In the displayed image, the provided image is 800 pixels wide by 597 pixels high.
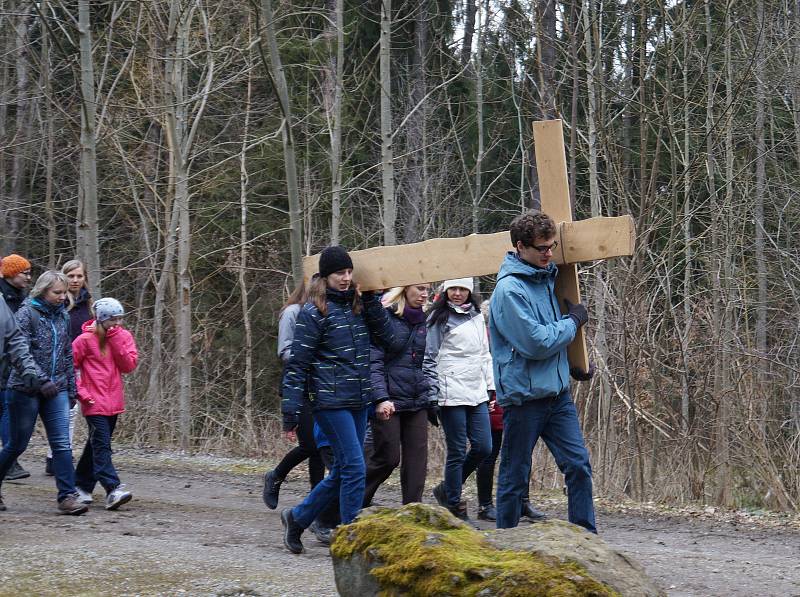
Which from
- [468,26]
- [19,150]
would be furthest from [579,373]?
[468,26]

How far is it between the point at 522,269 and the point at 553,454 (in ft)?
3.53

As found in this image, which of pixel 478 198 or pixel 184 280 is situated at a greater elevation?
pixel 478 198

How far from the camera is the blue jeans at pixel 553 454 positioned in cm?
593

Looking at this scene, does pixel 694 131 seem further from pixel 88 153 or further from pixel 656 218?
pixel 88 153

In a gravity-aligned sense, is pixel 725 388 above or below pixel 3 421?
below

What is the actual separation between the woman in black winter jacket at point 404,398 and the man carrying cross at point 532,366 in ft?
4.69

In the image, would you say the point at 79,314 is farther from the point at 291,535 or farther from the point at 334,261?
the point at 334,261

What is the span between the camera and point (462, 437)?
801 cm

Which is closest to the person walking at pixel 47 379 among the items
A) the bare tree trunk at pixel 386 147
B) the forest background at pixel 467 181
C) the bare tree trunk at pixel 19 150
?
the forest background at pixel 467 181

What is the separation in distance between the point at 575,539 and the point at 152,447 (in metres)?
10.6

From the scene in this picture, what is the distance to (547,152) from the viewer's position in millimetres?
6102

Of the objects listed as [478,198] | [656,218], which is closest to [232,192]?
[478,198]

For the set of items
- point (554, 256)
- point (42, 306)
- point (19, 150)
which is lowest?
point (42, 306)

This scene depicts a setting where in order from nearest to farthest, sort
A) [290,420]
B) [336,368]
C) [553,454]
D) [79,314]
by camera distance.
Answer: [553,454] → [290,420] → [336,368] → [79,314]
